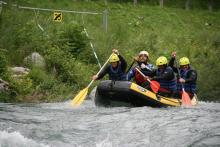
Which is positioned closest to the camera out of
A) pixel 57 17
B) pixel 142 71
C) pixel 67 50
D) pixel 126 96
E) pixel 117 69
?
pixel 126 96

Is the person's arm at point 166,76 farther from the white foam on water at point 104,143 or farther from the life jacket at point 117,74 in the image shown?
the white foam on water at point 104,143

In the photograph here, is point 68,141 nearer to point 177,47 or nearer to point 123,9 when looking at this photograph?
point 177,47

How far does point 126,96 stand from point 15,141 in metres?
5.28

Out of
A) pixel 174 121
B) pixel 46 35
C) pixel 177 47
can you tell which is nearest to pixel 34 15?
pixel 46 35

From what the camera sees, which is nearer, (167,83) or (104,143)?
(104,143)

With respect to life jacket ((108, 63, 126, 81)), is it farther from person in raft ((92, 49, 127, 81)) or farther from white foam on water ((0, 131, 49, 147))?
white foam on water ((0, 131, 49, 147))

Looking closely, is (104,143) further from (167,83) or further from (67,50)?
(67,50)

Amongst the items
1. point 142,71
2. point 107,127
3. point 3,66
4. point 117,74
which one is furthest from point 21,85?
point 107,127

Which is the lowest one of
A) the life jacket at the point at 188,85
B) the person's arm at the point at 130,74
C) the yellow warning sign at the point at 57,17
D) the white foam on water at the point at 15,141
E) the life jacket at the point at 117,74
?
the life jacket at the point at 188,85

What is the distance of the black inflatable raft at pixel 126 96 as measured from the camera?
45.8 ft

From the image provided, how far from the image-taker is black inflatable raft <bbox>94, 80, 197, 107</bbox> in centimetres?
1397

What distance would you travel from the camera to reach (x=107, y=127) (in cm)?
1122

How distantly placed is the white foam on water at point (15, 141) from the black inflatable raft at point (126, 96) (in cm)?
478

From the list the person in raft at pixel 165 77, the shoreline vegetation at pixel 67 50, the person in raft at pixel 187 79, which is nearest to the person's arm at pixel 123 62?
the person in raft at pixel 165 77
